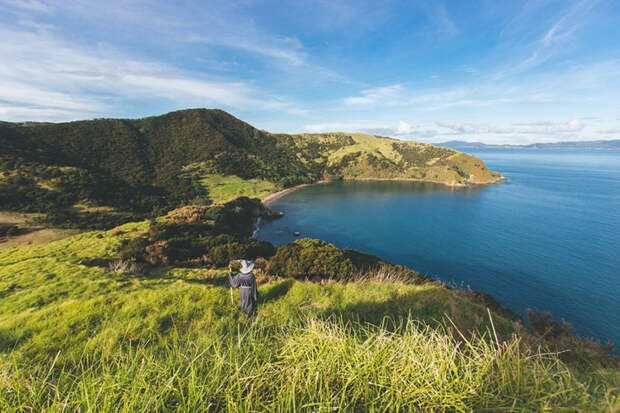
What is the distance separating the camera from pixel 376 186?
13275 cm

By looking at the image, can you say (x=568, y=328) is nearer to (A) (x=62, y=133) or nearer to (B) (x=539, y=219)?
(B) (x=539, y=219)

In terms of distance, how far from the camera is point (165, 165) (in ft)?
355

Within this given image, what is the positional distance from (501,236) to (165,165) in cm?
12832

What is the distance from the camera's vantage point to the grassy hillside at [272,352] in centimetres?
223

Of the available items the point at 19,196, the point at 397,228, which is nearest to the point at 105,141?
the point at 19,196

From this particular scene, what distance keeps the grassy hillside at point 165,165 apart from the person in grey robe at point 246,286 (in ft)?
176

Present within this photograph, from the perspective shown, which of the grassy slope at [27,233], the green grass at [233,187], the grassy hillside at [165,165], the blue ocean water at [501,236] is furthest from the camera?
the green grass at [233,187]

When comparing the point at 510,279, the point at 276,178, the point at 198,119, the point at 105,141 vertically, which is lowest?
the point at 510,279

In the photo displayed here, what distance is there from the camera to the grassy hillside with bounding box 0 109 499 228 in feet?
172

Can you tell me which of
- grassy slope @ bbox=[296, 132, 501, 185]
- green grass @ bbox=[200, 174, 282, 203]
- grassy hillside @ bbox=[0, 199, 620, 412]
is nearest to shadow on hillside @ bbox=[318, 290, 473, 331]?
grassy hillside @ bbox=[0, 199, 620, 412]

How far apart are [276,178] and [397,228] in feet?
254

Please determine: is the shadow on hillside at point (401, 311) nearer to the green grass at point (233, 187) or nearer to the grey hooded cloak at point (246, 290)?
the grey hooded cloak at point (246, 290)

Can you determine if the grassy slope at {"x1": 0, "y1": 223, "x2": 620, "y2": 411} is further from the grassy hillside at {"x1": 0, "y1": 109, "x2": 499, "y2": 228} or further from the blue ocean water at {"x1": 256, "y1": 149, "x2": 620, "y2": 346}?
the grassy hillside at {"x1": 0, "y1": 109, "x2": 499, "y2": 228}

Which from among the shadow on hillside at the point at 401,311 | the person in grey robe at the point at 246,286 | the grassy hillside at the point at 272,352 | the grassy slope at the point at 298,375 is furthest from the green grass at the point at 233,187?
the grassy slope at the point at 298,375
